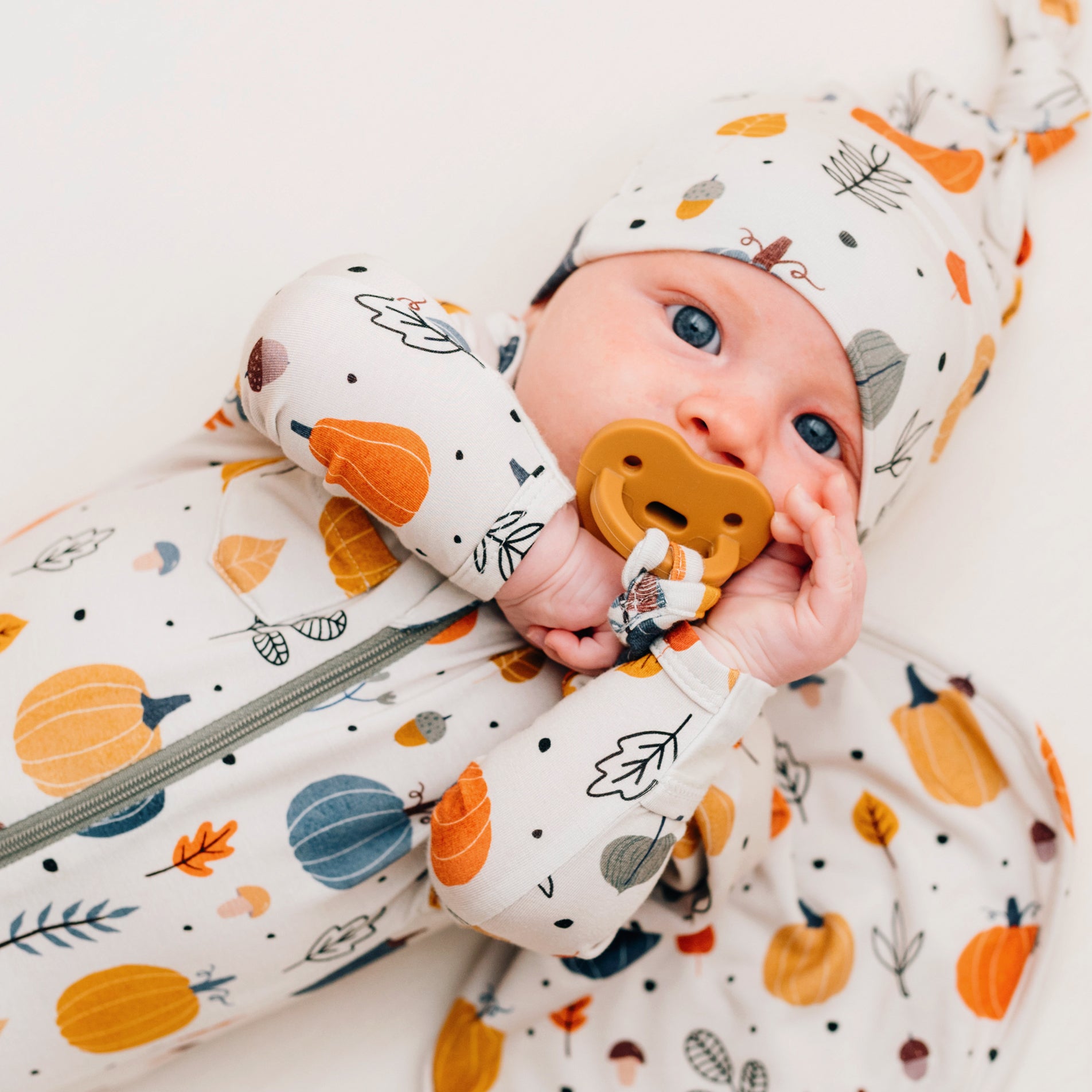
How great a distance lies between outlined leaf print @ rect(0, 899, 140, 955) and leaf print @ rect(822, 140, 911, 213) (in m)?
0.96

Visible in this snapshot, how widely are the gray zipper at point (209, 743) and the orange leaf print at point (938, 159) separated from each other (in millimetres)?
715

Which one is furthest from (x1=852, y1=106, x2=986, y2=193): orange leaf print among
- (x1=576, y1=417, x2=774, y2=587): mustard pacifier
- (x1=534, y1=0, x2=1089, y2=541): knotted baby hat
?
(x1=576, y1=417, x2=774, y2=587): mustard pacifier

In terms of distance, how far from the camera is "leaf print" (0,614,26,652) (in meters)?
0.89

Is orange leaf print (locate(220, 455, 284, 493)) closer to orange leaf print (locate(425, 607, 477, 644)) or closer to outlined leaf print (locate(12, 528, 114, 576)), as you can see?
outlined leaf print (locate(12, 528, 114, 576))

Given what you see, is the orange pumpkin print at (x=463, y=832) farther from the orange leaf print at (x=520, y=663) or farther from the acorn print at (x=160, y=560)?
the acorn print at (x=160, y=560)

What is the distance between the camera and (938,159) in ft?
3.57

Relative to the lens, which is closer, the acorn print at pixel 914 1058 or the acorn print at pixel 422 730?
the acorn print at pixel 422 730

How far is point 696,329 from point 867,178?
0.26 metres

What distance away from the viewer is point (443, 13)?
1299 millimetres

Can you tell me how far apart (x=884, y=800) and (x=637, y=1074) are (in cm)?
43

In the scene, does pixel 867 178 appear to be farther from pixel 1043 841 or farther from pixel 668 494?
pixel 1043 841

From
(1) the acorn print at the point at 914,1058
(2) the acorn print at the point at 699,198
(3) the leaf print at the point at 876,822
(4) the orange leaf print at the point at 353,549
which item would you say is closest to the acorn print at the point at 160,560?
(4) the orange leaf print at the point at 353,549

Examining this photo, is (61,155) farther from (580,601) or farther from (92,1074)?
(92,1074)

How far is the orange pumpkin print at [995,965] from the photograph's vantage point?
107 cm
